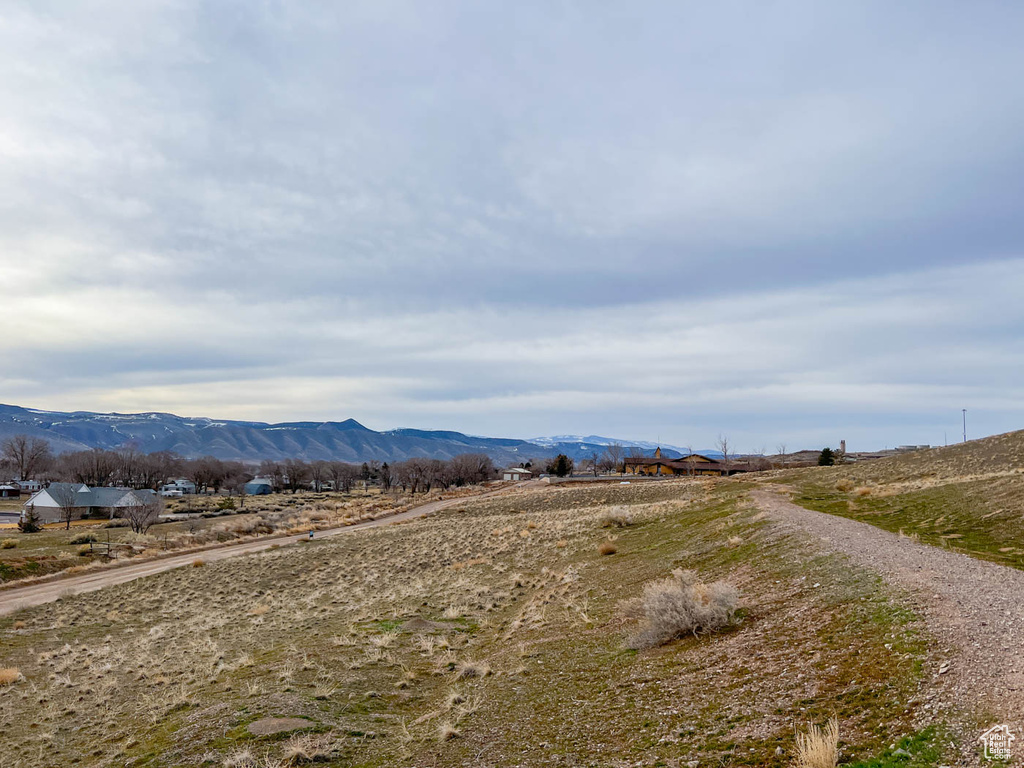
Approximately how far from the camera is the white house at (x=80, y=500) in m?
87.6

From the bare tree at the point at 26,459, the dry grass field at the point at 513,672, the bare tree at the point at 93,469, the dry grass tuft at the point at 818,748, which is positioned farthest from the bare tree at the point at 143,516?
the bare tree at the point at 26,459

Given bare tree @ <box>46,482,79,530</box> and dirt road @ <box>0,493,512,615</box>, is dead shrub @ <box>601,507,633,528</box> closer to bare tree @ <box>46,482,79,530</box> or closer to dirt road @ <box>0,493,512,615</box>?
dirt road @ <box>0,493,512,615</box>

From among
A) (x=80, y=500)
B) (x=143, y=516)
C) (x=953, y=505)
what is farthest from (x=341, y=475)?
(x=953, y=505)

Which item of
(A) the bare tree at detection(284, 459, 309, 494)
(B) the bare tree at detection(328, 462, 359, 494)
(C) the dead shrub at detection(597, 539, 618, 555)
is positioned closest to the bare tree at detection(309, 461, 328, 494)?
(B) the bare tree at detection(328, 462, 359, 494)

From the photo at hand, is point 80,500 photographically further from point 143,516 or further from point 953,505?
point 953,505

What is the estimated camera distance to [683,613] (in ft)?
37.1

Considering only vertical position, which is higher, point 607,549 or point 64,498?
point 607,549

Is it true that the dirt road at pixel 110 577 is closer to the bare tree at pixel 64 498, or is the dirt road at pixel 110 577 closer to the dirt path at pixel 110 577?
the dirt path at pixel 110 577

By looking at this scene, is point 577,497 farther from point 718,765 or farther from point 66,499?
point 66,499

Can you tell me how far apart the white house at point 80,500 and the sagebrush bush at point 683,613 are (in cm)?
9189

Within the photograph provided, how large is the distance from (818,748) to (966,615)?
4.39 metres

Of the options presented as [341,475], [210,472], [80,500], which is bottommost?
[341,475]

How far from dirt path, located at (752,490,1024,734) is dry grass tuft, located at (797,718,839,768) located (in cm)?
119

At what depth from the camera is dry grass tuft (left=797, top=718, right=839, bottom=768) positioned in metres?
5.93
